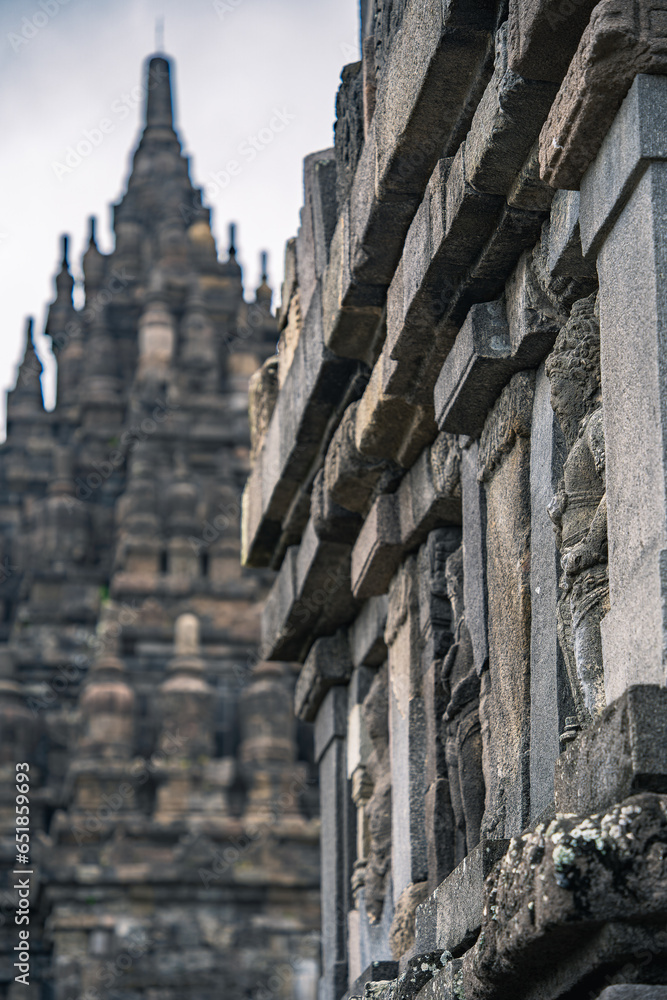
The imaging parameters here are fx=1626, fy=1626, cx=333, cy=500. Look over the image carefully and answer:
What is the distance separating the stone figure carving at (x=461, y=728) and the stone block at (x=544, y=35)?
2.14 meters

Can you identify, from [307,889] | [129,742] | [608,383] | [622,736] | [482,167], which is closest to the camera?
[622,736]

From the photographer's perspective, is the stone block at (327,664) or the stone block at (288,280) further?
the stone block at (327,664)

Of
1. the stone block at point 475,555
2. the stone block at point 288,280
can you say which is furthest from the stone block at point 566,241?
the stone block at point 288,280

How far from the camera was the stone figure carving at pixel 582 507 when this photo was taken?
417 cm

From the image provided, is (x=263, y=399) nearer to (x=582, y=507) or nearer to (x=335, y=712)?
(x=335, y=712)

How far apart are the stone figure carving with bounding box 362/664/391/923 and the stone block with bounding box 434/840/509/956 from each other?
202 centimetres

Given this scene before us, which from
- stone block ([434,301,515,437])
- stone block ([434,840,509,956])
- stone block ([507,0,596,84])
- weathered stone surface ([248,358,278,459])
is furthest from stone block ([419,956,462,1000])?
weathered stone surface ([248,358,278,459])

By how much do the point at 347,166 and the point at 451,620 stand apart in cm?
193

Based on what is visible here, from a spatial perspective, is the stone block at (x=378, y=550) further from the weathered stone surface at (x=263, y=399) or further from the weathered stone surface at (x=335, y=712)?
the weathered stone surface at (x=263, y=399)

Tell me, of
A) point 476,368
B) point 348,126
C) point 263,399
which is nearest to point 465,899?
point 476,368

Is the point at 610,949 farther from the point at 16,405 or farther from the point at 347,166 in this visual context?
the point at 16,405

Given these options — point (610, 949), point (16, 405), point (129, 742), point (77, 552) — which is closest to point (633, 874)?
point (610, 949)

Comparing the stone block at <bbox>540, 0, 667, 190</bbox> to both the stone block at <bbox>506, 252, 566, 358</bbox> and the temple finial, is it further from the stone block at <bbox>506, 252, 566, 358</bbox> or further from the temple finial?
the temple finial

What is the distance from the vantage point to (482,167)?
4773 mm
